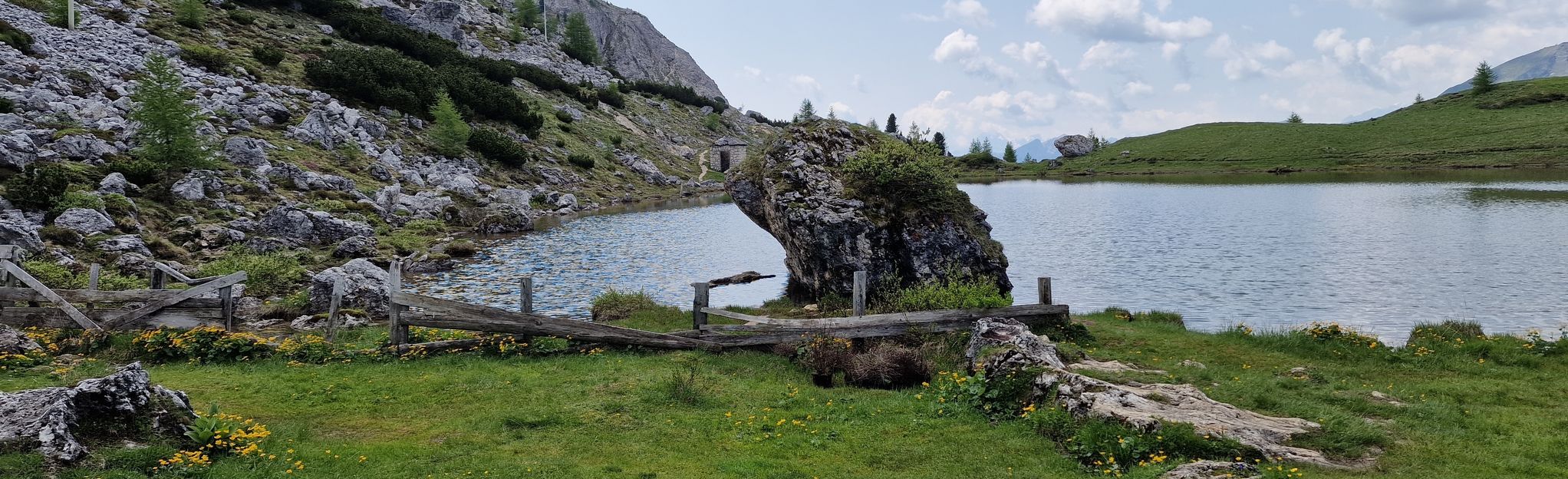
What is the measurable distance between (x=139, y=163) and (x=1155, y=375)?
4724cm

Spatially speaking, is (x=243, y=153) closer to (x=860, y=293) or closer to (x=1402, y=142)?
(x=860, y=293)

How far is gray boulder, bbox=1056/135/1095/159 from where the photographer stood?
173375 mm

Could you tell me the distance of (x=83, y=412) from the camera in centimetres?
980

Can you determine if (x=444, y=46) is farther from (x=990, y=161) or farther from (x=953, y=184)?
(x=990, y=161)

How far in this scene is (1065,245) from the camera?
45375mm

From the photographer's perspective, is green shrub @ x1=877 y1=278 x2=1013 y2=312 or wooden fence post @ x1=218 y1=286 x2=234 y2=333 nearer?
wooden fence post @ x1=218 y1=286 x2=234 y2=333

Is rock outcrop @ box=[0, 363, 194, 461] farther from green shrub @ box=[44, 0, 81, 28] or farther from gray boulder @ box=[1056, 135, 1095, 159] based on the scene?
gray boulder @ box=[1056, 135, 1095, 159]

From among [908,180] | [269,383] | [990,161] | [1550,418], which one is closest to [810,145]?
[908,180]

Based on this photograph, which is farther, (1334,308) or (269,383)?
(1334,308)

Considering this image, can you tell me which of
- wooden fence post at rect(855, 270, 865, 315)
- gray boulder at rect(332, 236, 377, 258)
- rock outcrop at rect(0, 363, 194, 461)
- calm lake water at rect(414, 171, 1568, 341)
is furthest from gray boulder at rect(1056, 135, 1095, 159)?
rock outcrop at rect(0, 363, 194, 461)

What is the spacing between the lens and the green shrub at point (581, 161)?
82688mm

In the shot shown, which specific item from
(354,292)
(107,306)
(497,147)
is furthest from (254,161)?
(107,306)

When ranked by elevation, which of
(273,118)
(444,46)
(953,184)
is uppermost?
(444,46)

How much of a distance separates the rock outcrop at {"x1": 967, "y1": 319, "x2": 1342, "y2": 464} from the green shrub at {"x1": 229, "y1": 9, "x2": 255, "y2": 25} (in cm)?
8849
